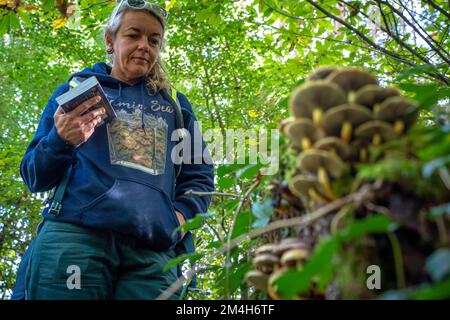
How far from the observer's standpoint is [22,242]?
8094 mm

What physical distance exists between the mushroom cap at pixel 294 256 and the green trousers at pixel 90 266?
1202mm

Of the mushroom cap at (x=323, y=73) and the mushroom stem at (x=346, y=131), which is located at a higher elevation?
the mushroom cap at (x=323, y=73)

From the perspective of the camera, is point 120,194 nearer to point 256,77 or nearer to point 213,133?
point 213,133

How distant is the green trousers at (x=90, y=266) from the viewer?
1.80 meters

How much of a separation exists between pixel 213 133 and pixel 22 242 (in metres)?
3.85

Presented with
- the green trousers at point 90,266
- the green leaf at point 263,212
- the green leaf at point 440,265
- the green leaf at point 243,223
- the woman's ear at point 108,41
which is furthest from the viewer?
the woman's ear at point 108,41

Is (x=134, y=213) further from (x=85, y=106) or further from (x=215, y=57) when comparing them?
(x=215, y=57)

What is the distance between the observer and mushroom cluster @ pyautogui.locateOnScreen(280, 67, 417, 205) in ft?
2.35

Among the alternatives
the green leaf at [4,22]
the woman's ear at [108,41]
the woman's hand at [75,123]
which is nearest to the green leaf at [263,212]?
the woman's hand at [75,123]

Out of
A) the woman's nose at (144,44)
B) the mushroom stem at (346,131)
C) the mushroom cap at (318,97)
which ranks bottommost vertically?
the mushroom stem at (346,131)

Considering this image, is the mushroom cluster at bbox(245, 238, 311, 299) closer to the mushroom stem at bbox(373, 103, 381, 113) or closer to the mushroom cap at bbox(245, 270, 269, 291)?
the mushroom cap at bbox(245, 270, 269, 291)

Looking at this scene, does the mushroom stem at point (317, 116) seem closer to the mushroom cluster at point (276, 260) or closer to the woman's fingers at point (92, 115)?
the mushroom cluster at point (276, 260)

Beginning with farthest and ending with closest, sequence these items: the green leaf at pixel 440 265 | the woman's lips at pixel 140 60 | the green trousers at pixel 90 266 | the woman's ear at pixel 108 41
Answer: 1. the woman's ear at pixel 108 41
2. the woman's lips at pixel 140 60
3. the green trousers at pixel 90 266
4. the green leaf at pixel 440 265

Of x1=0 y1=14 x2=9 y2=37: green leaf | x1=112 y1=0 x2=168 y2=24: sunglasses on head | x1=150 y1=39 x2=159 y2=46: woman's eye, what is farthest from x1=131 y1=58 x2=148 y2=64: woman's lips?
x1=0 y1=14 x2=9 y2=37: green leaf
